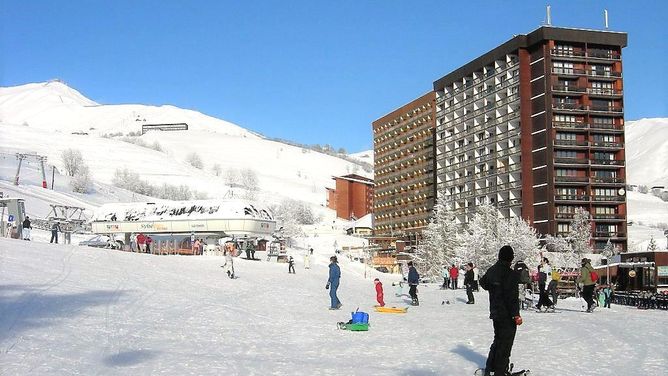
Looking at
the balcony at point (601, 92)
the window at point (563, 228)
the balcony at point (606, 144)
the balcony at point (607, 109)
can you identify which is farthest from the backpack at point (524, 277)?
the balcony at point (601, 92)

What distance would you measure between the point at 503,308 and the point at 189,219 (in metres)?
49.9

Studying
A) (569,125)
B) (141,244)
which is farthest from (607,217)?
(141,244)

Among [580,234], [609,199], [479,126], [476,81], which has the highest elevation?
[476,81]

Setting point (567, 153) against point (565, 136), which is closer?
point (567, 153)

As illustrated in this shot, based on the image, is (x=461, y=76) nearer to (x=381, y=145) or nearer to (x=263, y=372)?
(x=381, y=145)

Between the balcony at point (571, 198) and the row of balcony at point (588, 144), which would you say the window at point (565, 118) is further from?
the balcony at point (571, 198)

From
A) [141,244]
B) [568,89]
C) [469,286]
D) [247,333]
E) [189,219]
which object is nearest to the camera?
[247,333]

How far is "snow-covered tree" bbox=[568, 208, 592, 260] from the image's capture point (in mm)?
73938

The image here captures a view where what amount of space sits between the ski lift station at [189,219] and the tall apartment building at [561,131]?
Result: 3785cm

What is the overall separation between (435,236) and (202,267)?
49674 millimetres

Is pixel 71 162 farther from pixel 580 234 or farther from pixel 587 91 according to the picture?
pixel 580 234

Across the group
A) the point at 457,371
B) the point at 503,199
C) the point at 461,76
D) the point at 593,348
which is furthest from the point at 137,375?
the point at 461,76

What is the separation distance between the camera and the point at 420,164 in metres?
118

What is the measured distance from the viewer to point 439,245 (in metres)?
79.9
